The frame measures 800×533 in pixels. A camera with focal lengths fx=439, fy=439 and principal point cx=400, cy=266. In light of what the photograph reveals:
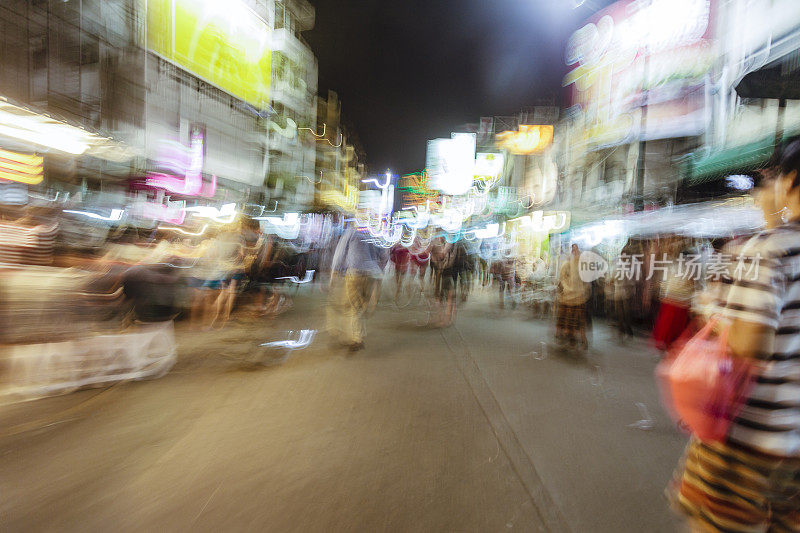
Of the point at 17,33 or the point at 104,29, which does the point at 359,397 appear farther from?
the point at 104,29

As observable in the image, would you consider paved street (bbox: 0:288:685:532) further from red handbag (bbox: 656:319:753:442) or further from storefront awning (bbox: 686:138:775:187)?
storefront awning (bbox: 686:138:775:187)

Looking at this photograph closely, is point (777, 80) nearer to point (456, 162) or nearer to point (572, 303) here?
point (572, 303)

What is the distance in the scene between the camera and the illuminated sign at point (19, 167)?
336 inches

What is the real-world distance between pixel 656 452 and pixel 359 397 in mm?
2951

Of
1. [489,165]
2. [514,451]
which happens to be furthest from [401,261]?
[489,165]

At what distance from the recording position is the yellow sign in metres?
17.5

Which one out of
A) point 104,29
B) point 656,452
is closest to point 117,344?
point 656,452

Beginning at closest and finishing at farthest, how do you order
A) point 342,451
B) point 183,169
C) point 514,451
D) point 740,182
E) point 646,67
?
1. point 342,451
2. point 514,451
3. point 740,182
4. point 646,67
5. point 183,169

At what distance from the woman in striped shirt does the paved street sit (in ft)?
4.50

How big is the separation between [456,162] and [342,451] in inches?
1277

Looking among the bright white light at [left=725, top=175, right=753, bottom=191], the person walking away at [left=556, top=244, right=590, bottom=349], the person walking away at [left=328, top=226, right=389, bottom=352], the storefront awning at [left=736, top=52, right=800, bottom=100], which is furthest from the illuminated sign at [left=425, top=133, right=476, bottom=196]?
the person walking away at [left=328, top=226, right=389, bottom=352]

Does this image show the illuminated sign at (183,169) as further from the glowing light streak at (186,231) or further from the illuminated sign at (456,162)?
the illuminated sign at (456,162)

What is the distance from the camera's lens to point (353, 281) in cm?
763

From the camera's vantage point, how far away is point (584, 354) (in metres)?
7.79
